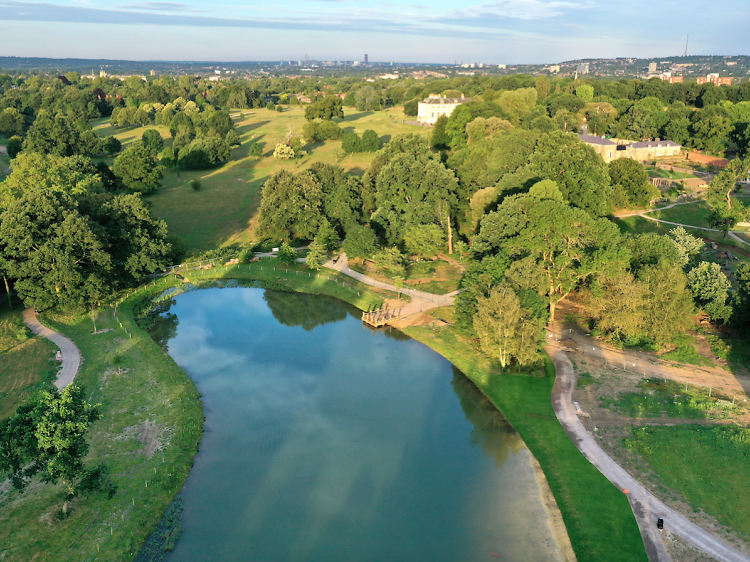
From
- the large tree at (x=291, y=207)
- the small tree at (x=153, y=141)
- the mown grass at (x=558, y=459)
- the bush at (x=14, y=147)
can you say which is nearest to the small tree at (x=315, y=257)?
the large tree at (x=291, y=207)

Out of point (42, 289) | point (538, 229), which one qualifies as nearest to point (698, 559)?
point (538, 229)

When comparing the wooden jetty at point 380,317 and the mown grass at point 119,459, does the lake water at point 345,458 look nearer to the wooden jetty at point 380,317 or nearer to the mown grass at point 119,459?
the wooden jetty at point 380,317

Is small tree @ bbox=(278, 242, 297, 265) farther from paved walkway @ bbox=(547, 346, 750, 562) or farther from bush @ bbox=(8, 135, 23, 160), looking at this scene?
bush @ bbox=(8, 135, 23, 160)

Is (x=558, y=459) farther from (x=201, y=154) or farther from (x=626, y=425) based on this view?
(x=201, y=154)

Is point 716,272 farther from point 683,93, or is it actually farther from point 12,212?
point 683,93

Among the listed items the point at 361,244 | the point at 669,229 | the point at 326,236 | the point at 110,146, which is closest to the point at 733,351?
the point at 669,229

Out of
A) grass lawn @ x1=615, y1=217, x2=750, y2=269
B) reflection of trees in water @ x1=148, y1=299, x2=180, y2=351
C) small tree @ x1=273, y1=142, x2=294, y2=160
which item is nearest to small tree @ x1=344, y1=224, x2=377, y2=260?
reflection of trees in water @ x1=148, y1=299, x2=180, y2=351
